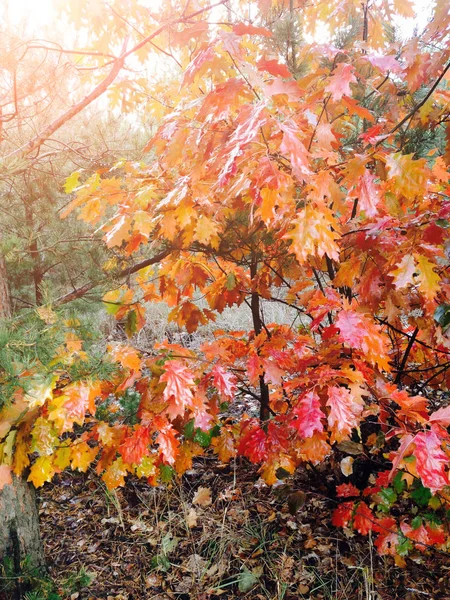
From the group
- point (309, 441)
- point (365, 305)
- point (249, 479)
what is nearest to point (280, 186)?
point (365, 305)

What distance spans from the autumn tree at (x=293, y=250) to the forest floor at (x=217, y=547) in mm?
191

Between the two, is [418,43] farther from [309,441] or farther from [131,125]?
[131,125]

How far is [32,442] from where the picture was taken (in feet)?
5.86

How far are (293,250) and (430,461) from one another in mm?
888

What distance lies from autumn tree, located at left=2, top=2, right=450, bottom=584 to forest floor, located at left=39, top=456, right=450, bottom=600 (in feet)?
0.63

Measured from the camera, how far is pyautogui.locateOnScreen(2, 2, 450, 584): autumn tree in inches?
56.6

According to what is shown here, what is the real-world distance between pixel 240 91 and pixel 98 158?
4.91ft

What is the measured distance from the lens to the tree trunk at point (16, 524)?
77.8 inches

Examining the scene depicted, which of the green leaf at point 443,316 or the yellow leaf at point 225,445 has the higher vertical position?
the green leaf at point 443,316

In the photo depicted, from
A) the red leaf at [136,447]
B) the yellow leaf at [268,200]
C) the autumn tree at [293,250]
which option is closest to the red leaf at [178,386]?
the autumn tree at [293,250]

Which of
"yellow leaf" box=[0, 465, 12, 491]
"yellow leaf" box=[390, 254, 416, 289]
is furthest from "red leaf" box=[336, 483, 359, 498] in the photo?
Answer: "yellow leaf" box=[0, 465, 12, 491]

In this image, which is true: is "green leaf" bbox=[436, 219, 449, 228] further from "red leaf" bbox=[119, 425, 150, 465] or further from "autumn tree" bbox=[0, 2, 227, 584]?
"red leaf" bbox=[119, 425, 150, 465]

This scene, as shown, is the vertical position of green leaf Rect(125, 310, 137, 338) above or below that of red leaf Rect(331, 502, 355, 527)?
above

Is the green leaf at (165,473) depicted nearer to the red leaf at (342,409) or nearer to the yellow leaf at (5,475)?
the yellow leaf at (5,475)
